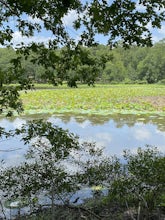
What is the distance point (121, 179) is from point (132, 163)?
274mm

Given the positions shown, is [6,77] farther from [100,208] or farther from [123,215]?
[100,208]

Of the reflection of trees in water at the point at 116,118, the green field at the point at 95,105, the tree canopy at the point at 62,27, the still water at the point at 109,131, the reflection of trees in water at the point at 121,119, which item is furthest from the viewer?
the green field at the point at 95,105

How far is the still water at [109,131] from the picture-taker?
10.6 metres

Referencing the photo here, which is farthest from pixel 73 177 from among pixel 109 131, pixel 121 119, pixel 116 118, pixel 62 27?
pixel 116 118

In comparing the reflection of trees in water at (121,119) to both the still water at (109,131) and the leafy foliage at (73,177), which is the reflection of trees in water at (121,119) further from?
the leafy foliage at (73,177)

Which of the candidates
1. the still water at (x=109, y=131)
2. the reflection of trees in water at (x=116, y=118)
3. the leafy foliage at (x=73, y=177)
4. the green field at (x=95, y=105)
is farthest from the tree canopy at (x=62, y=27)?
the green field at (x=95, y=105)

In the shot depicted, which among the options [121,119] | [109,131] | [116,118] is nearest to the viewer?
[109,131]

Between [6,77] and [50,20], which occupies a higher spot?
[50,20]

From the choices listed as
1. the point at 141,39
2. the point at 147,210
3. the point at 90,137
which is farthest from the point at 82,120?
the point at 141,39

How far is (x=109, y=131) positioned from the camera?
45.4ft

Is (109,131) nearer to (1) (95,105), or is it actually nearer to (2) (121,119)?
(2) (121,119)

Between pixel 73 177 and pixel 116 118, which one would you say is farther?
pixel 116 118

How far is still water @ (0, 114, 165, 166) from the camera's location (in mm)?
10589

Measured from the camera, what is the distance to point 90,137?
1248 cm
